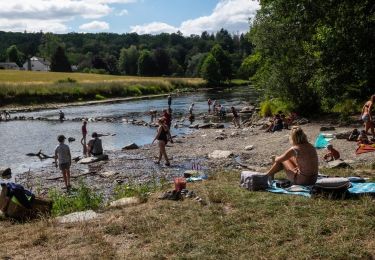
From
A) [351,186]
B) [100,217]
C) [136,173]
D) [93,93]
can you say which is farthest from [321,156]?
[93,93]

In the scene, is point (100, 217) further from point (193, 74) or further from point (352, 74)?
point (193, 74)

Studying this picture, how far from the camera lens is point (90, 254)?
751cm

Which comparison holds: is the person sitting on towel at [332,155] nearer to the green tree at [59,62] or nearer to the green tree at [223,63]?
the green tree at [223,63]

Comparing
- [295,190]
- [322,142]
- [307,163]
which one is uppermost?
[307,163]

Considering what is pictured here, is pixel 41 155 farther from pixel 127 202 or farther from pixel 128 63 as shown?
pixel 128 63

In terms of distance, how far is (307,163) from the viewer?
10695 millimetres

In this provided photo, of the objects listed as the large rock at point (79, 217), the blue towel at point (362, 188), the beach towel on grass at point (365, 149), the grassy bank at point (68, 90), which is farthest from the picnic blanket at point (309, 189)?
the grassy bank at point (68, 90)

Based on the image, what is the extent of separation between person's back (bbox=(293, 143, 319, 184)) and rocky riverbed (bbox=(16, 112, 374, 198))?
4383 millimetres

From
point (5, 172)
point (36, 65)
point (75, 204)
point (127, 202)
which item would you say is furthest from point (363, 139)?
point (36, 65)

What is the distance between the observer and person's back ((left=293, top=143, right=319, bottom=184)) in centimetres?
1070

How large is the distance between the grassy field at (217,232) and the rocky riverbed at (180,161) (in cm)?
545

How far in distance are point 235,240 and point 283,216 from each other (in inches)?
53.1

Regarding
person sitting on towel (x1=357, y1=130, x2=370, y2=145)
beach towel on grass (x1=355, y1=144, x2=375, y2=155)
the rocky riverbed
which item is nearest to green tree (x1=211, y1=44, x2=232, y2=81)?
the rocky riverbed

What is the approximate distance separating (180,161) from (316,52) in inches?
440
